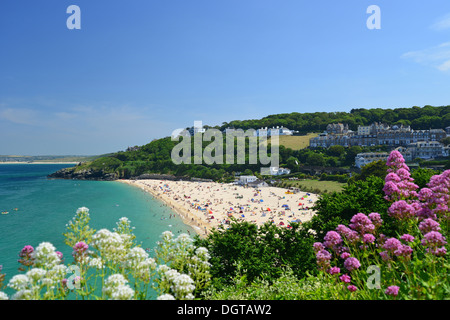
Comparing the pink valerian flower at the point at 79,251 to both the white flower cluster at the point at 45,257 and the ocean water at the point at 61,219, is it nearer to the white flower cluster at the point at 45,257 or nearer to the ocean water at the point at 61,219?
the white flower cluster at the point at 45,257

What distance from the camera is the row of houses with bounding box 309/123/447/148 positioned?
83.8 metres

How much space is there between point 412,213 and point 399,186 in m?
0.86

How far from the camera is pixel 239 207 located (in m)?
45.2

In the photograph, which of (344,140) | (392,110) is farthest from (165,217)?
(392,110)

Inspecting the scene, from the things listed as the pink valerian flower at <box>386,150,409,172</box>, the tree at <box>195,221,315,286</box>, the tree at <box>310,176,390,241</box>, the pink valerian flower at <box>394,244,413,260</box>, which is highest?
the pink valerian flower at <box>386,150,409,172</box>

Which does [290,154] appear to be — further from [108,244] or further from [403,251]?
[108,244]

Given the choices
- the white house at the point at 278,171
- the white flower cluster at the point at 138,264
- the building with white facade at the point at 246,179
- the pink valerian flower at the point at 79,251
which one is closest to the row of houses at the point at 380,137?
the white house at the point at 278,171

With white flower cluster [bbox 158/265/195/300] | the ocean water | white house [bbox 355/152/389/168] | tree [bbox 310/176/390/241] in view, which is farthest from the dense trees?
white flower cluster [bbox 158/265/195/300]

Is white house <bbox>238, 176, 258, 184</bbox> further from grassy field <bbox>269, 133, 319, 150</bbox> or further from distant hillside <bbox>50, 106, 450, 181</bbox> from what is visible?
grassy field <bbox>269, 133, 319, 150</bbox>

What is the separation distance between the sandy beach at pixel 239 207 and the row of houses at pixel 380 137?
1847 inches

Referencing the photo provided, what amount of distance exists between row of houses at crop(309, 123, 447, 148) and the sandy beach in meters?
46.9

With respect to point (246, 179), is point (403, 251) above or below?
above

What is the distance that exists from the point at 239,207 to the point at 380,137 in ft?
228

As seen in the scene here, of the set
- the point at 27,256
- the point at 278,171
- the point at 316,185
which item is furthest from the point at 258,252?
the point at 278,171
